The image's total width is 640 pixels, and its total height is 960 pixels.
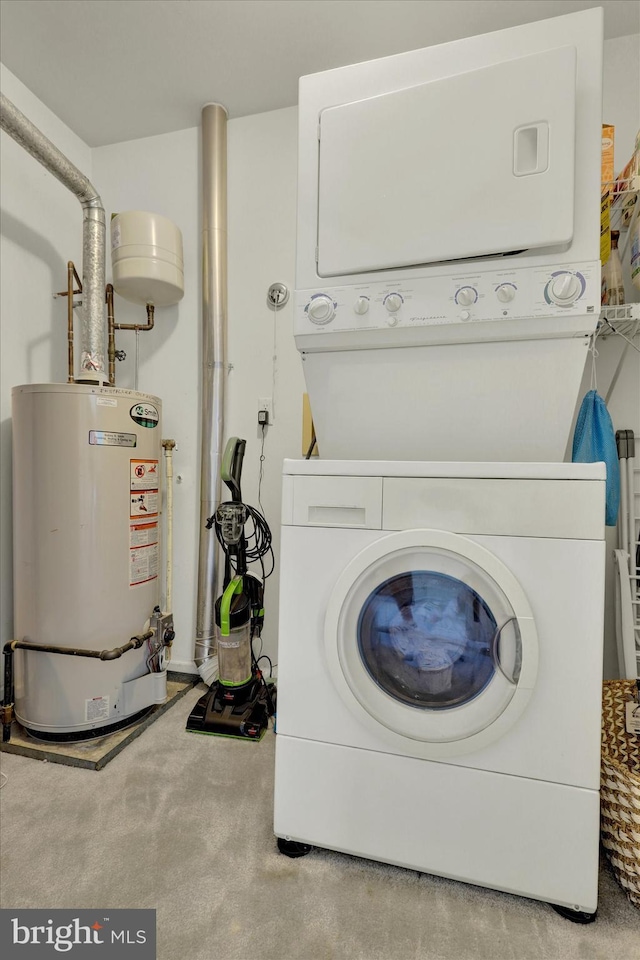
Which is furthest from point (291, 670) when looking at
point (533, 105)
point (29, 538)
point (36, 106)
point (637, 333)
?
point (36, 106)

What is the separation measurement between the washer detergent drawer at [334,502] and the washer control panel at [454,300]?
0.41 metres

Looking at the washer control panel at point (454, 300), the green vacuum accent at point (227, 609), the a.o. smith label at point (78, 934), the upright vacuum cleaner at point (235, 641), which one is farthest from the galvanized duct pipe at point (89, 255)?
the a.o. smith label at point (78, 934)

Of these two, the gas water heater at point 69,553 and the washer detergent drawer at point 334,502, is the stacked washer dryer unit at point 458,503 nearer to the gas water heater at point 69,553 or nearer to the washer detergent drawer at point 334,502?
the washer detergent drawer at point 334,502

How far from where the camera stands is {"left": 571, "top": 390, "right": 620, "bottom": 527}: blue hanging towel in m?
1.52

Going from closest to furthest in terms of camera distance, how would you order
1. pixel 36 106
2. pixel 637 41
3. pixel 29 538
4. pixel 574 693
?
pixel 574 693 < pixel 29 538 < pixel 637 41 < pixel 36 106

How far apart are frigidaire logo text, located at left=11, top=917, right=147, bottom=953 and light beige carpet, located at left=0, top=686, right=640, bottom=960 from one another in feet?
0.14

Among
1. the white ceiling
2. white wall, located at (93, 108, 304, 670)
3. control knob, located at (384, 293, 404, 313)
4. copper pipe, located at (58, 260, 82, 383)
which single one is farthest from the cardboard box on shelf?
copper pipe, located at (58, 260, 82, 383)

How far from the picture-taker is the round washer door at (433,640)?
97 centimetres

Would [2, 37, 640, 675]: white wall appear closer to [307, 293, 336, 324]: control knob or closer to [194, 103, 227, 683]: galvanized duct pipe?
[194, 103, 227, 683]: galvanized duct pipe

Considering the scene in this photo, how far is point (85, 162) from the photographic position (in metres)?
2.43

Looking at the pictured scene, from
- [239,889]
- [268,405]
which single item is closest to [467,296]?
[268,405]

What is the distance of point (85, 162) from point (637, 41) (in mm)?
2553

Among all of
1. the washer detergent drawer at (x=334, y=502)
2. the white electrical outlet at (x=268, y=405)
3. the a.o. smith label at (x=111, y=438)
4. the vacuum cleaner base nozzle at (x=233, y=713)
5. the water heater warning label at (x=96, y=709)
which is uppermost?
the white electrical outlet at (x=268, y=405)

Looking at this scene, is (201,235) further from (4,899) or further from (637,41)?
(4,899)
